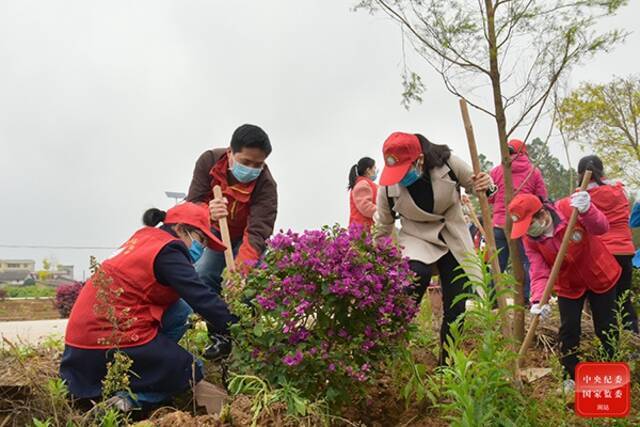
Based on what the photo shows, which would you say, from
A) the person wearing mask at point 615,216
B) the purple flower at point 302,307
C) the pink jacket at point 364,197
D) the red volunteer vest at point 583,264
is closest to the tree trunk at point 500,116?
the red volunteer vest at point 583,264

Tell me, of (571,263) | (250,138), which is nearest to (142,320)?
(250,138)

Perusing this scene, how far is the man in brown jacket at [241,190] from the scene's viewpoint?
407cm

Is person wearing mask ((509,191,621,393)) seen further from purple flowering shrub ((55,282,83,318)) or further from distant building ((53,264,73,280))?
distant building ((53,264,73,280))

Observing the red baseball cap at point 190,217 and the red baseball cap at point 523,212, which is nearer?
the red baseball cap at point 190,217

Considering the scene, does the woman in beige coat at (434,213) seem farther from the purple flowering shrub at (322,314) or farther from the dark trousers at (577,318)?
the purple flowering shrub at (322,314)

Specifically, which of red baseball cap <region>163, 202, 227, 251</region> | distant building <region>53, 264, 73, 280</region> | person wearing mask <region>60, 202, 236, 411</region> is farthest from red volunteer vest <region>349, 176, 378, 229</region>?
distant building <region>53, 264, 73, 280</region>

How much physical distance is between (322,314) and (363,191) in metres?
3.49

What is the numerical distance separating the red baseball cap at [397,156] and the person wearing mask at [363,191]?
7.37 ft

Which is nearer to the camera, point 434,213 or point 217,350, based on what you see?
point 217,350

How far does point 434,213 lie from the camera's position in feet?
13.2

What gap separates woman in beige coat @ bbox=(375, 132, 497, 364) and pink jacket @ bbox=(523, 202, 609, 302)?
40 centimetres

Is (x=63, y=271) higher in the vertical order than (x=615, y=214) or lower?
lower

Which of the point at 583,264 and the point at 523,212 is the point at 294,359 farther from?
the point at 583,264

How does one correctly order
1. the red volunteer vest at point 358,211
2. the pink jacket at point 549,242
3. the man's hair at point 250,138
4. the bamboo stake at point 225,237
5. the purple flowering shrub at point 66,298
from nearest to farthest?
the pink jacket at point 549,242 → the bamboo stake at point 225,237 → the man's hair at point 250,138 → the red volunteer vest at point 358,211 → the purple flowering shrub at point 66,298
